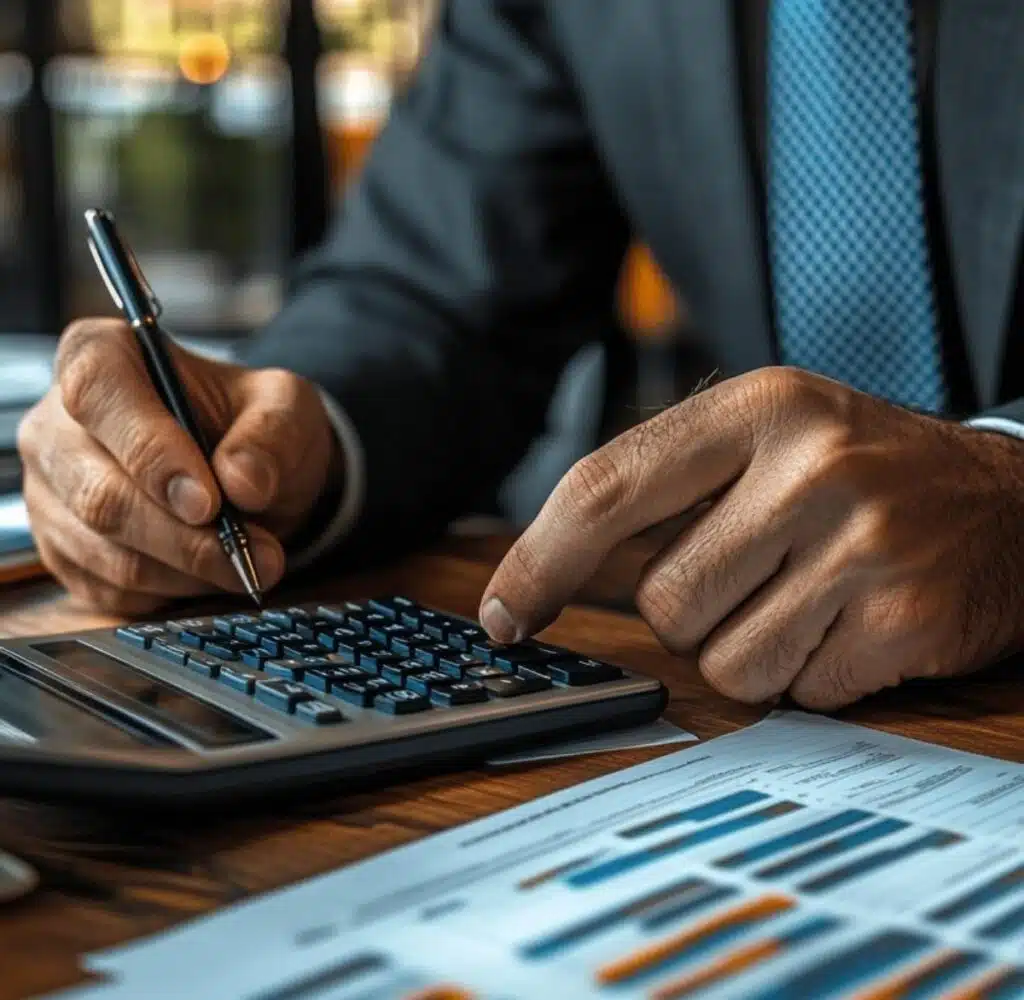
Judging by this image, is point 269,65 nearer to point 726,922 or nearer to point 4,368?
point 4,368

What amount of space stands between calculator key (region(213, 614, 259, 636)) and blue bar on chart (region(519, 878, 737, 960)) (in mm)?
233

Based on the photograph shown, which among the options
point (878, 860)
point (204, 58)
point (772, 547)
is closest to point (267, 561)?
point (772, 547)

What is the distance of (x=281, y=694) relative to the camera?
433 mm

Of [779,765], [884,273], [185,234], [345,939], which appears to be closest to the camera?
[345,939]

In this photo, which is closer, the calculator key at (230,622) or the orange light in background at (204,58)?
the calculator key at (230,622)

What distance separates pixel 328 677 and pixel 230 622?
0.28 ft

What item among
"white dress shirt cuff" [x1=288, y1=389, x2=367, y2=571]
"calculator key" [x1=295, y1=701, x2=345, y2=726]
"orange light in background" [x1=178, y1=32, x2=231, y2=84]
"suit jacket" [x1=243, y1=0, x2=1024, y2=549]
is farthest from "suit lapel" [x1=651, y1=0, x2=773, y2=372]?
"orange light in background" [x1=178, y1=32, x2=231, y2=84]

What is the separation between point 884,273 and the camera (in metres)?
0.88

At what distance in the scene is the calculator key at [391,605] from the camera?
556mm

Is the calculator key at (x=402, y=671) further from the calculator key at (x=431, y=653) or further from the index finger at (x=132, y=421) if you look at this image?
the index finger at (x=132, y=421)

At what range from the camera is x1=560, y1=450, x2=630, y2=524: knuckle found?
48 cm

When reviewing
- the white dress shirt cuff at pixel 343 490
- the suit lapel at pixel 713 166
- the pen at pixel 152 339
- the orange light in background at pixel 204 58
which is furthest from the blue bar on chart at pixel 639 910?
the orange light in background at pixel 204 58

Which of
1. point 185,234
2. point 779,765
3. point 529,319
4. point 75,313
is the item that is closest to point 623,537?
point 779,765

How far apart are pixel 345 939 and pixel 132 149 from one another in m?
2.87
